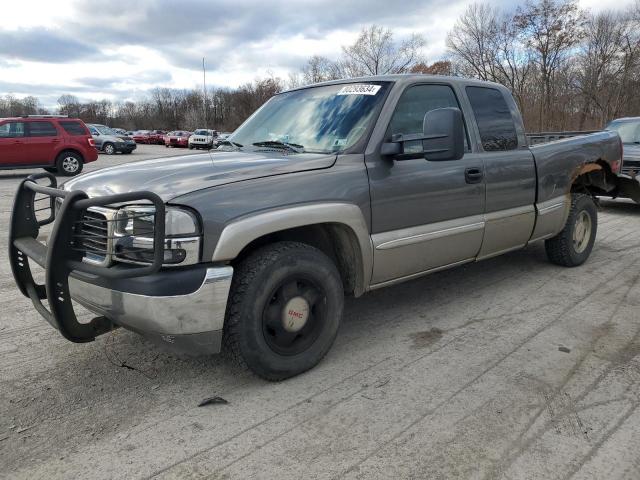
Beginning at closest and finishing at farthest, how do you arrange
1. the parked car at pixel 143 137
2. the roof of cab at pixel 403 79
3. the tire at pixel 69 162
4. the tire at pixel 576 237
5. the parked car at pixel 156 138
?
1. the roof of cab at pixel 403 79
2. the tire at pixel 576 237
3. the tire at pixel 69 162
4. the parked car at pixel 156 138
5. the parked car at pixel 143 137

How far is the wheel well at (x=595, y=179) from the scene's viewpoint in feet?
17.9

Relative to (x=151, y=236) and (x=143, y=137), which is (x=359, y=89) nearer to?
(x=151, y=236)

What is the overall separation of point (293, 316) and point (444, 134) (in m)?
1.46

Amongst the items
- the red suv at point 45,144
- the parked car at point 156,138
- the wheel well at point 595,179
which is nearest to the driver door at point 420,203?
the wheel well at point 595,179

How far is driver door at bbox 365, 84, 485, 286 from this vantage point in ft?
10.9

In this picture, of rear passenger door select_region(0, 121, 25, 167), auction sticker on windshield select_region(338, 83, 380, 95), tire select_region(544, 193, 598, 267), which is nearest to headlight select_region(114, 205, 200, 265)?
auction sticker on windshield select_region(338, 83, 380, 95)

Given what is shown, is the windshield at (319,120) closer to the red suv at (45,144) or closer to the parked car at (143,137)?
the red suv at (45,144)

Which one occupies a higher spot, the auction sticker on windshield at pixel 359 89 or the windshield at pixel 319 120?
the auction sticker on windshield at pixel 359 89

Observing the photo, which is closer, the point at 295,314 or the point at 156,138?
the point at 295,314

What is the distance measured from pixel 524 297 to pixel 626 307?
0.81 meters

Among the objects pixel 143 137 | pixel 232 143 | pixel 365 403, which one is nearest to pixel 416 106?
pixel 232 143

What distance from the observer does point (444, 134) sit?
3.11 m

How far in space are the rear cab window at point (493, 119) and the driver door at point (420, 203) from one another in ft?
0.88

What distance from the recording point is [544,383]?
299cm
